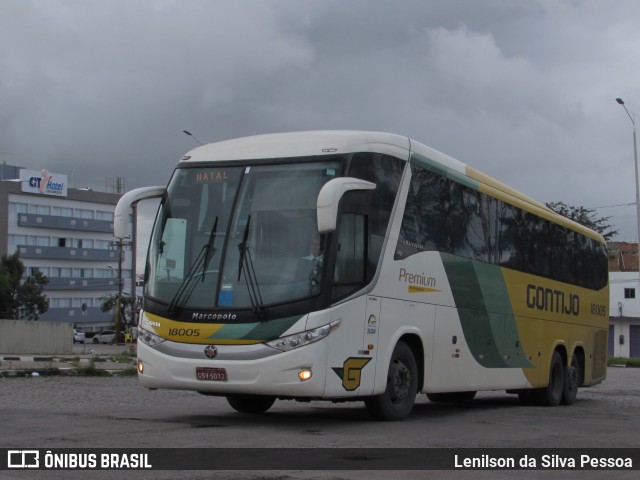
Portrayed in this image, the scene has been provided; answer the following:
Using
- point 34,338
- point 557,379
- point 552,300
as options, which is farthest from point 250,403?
point 34,338

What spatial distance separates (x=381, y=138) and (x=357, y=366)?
3.04m

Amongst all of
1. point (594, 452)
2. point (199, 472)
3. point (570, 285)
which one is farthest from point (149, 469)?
point (570, 285)

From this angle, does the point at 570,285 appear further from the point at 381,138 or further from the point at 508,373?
the point at 381,138

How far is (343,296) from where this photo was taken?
1122cm

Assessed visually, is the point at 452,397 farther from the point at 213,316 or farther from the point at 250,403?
the point at 213,316

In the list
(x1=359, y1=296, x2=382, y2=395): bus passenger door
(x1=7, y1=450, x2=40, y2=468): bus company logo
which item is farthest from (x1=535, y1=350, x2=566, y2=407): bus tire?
(x1=7, y1=450, x2=40, y2=468): bus company logo

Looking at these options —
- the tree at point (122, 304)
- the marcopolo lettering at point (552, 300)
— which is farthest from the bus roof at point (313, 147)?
the tree at point (122, 304)

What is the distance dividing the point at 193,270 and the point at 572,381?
11.6m

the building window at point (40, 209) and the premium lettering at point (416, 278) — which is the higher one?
the building window at point (40, 209)

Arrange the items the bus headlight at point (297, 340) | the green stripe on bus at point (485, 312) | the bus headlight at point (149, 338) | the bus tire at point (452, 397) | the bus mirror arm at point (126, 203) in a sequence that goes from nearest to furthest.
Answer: the bus headlight at point (297, 340) → the bus headlight at point (149, 338) → the bus mirror arm at point (126, 203) → the green stripe on bus at point (485, 312) → the bus tire at point (452, 397)

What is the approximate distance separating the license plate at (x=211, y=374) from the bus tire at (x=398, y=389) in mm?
2070

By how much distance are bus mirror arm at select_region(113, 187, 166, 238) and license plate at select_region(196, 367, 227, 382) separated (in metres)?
2.03

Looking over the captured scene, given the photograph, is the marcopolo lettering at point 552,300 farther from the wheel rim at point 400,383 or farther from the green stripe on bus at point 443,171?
the wheel rim at point 400,383

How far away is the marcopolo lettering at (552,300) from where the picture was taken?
1802cm
